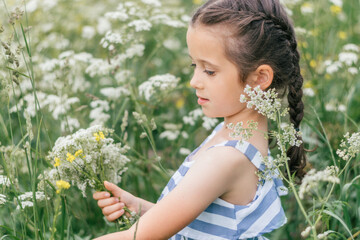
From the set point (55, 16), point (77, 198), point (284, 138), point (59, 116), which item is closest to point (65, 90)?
point (59, 116)

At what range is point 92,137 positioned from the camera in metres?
1.59

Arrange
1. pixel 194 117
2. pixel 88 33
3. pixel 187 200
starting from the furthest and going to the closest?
pixel 88 33
pixel 194 117
pixel 187 200

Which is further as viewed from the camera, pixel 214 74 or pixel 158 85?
pixel 158 85

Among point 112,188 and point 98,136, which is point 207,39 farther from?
point 112,188

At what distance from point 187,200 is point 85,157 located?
38 cm

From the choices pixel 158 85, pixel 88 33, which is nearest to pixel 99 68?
pixel 158 85

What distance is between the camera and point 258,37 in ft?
5.19

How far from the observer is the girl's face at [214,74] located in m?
1.57

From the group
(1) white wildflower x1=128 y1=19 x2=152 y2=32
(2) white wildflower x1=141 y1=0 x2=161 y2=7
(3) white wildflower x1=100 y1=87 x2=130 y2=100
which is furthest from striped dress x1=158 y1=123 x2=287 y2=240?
(2) white wildflower x1=141 y1=0 x2=161 y2=7

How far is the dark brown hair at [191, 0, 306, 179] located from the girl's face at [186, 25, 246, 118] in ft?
0.09

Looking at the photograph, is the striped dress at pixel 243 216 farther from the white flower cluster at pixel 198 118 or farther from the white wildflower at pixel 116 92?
the white wildflower at pixel 116 92

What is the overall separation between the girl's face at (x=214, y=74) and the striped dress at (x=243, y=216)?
0.14m

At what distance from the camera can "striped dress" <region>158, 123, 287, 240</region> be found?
156 centimetres

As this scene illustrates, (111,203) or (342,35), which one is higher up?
(111,203)
